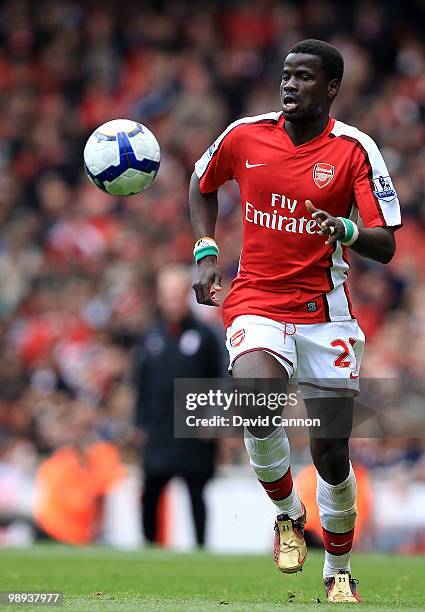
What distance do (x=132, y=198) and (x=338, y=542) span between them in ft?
36.1

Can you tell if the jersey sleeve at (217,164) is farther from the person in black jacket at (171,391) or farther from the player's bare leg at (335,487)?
the person in black jacket at (171,391)

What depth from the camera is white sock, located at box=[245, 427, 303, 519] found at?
629 cm

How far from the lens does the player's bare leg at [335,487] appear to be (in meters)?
6.28

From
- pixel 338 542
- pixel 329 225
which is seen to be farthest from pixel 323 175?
pixel 338 542

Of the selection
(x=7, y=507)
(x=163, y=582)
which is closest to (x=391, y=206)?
(x=163, y=582)

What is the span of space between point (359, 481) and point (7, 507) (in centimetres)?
357

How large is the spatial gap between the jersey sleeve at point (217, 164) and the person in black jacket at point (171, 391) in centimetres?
413

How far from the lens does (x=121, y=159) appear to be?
6.90 metres

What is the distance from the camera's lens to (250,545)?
12070 millimetres

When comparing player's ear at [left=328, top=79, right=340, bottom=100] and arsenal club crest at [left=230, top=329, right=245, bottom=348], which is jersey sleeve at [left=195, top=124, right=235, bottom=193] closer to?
player's ear at [left=328, top=79, right=340, bottom=100]

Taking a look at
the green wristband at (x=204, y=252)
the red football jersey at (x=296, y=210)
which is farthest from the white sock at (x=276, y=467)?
the green wristband at (x=204, y=252)

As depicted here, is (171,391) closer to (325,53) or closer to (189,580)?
(189,580)

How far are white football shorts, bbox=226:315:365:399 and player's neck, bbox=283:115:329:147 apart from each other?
3.00 feet

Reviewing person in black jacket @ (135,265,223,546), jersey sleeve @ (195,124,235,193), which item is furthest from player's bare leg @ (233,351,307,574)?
person in black jacket @ (135,265,223,546)
